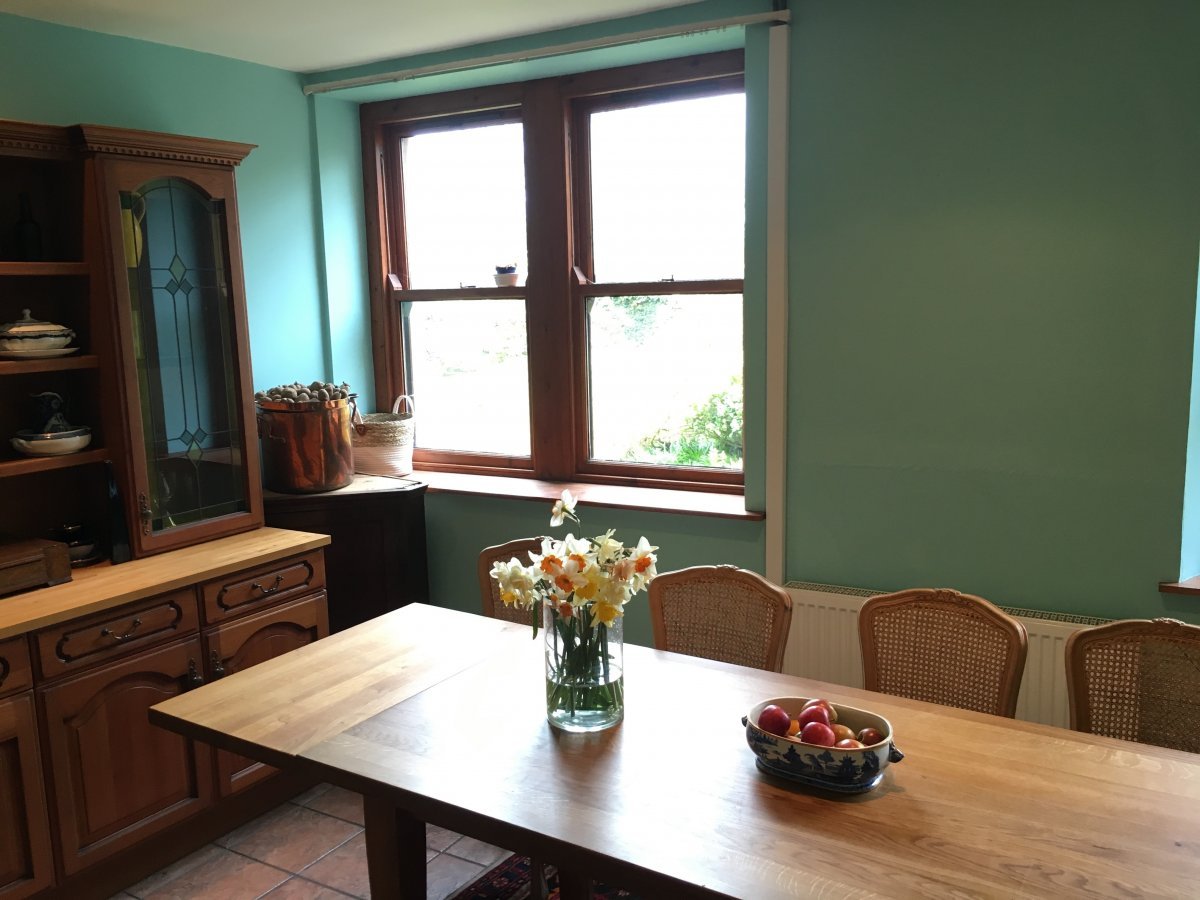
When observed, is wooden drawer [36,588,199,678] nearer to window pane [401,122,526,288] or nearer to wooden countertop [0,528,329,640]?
wooden countertop [0,528,329,640]

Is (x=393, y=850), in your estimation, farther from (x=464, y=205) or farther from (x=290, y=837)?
(x=464, y=205)

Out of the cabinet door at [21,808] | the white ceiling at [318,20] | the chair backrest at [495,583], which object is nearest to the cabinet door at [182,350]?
the white ceiling at [318,20]

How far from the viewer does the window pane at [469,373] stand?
396 centimetres

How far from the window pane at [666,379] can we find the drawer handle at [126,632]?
1782mm

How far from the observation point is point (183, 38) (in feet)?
10.7

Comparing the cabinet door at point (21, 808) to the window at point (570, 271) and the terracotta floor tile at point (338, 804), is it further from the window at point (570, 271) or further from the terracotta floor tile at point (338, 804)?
the window at point (570, 271)

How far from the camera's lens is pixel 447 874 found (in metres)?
2.78

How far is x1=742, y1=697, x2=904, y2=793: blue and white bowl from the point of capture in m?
1.60

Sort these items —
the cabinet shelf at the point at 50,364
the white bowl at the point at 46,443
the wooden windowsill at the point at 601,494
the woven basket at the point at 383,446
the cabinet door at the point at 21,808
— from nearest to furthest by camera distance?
the cabinet door at the point at 21,808 → the cabinet shelf at the point at 50,364 → the white bowl at the point at 46,443 → the wooden windowsill at the point at 601,494 → the woven basket at the point at 383,446

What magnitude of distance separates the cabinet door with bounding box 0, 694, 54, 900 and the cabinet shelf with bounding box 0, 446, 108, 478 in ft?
2.08

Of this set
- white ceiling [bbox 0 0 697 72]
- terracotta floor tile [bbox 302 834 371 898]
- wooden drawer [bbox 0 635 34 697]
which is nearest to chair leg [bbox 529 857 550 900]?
terracotta floor tile [bbox 302 834 371 898]

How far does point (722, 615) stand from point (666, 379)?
1.33m

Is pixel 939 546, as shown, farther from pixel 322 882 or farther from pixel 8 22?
pixel 8 22

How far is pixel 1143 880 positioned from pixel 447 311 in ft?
10.8
